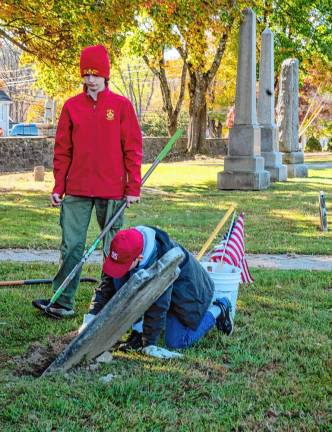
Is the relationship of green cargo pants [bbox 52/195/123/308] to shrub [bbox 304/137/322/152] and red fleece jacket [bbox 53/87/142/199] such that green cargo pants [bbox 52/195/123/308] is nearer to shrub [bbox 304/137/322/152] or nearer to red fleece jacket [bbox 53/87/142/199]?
red fleece jacket [bbox 53/87/142/199]

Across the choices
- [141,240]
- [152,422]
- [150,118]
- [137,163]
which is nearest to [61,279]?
[137,163]

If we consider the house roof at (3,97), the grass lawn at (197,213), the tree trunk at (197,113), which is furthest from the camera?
Answer: the house roof at (3,97)

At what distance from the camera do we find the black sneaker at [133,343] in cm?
505

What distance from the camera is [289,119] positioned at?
22297 mm

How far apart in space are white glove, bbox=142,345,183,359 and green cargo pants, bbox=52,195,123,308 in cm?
123

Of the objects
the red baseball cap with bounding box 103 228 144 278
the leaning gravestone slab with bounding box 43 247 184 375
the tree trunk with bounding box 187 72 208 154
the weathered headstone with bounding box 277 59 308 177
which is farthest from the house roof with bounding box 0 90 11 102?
the leaning gravestone slab with bounding box 43 247 184 375

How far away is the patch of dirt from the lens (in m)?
4.72

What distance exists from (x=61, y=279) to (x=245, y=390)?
2219 millimetres

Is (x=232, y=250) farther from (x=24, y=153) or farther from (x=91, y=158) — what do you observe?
(x=24, y=153)

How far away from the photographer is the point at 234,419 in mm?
3947

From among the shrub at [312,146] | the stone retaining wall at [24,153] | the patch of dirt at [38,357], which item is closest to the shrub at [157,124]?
the shrub at [312,146]

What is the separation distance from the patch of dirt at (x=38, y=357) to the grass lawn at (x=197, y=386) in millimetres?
60

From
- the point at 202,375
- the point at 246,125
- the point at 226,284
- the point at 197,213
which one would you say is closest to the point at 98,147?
the point at 226,284

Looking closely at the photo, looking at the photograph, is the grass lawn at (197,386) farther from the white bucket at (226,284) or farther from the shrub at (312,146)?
the shrub at (312,146)
